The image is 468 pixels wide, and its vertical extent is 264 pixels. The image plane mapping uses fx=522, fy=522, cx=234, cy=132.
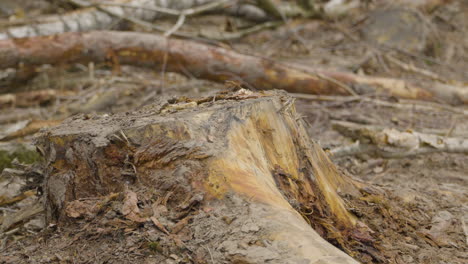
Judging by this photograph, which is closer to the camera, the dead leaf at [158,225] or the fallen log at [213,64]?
the dead leaf at [158,225]

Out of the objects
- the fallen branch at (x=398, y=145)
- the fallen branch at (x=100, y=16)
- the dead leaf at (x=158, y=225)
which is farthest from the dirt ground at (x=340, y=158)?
the fallen branch at (x=100, y=16)

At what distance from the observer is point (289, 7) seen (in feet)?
22.8

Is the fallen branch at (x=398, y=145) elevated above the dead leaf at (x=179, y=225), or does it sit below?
below

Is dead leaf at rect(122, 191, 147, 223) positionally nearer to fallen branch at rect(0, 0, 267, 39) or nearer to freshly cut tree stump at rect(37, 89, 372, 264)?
freshly cut tree stump at rect(37, 89, 372, 264)

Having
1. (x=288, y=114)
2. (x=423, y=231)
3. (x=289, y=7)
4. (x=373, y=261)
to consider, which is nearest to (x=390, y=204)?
(x=423, y=231)

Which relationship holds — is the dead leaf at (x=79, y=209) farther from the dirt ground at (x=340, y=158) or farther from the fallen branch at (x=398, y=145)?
the fallen branch at (x=398, y=145)

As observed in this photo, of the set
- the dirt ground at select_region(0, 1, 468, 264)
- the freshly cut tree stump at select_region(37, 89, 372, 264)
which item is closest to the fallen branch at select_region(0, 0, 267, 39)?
the dirt ground at select_region(0, 1, 468, 264)

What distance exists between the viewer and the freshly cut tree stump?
1.36 m

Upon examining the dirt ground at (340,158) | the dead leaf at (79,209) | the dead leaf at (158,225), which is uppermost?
the dead leaf at (158,225)

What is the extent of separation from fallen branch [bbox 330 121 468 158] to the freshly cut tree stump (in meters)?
1.33

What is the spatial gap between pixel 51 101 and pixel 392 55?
381 cm

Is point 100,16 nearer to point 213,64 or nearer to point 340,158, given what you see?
point 213,64

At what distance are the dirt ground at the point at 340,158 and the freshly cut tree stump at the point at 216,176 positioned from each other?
39 millimetres

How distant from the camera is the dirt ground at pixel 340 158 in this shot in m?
1.48
